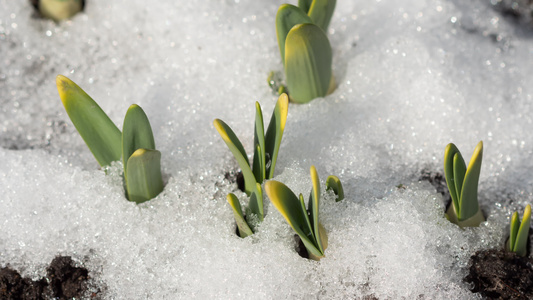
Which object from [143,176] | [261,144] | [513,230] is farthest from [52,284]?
[513,230]

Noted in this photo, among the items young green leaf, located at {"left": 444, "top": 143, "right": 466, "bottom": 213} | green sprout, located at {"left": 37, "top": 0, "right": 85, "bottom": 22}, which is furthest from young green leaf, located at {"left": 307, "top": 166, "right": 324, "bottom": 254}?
green sprout, located at {"left": 37, "top": 0, "right": 85, "bottom": 22}

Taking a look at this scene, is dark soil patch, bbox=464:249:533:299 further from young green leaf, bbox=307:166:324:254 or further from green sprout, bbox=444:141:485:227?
young green leaf, bbox=307:166:324:254

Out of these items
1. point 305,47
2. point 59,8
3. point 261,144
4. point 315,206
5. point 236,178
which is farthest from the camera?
point 59,8

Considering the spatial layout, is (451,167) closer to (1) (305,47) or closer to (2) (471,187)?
(2) (471,187)

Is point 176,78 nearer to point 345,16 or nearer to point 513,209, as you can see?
point 345,16

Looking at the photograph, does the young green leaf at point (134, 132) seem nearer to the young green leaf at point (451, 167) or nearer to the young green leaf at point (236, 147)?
the young green leaf at point (236, 147)

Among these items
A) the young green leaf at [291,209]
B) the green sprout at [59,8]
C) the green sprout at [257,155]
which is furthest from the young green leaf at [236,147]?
the green sprout at [59,8]
